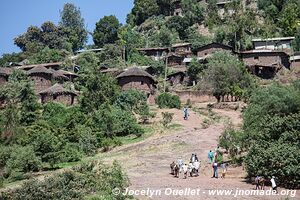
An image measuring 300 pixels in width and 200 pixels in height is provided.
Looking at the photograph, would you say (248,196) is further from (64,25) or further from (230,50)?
(64,25)

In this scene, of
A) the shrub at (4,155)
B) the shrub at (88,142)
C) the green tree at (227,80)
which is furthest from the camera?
the green tree at (227,80)

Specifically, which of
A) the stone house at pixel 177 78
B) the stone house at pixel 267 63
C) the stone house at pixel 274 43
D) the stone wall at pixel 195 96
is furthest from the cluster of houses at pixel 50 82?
the stone house at pixel 274 43

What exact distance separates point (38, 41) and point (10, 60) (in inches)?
326

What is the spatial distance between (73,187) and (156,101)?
26.8m

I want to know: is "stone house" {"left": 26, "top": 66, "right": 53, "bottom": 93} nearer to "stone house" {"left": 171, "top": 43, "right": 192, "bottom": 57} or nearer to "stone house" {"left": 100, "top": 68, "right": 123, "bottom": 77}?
"stone house" {"left": 100, "top": 68, "right": 123, "bottom": 77}

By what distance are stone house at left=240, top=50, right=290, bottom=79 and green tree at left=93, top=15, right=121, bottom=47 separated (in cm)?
2507

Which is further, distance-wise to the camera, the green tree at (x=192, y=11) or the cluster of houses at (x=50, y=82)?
the green tree at (x=192, y=11)

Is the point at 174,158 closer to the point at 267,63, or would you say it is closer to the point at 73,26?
the point at 267,63

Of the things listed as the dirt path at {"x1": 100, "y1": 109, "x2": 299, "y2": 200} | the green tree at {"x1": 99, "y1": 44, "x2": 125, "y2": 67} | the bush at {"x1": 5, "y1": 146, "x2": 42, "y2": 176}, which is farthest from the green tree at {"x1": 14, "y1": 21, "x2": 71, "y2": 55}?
the bush at {"x1": 5, "y1": 146, "x2": 42, "y2": 176}

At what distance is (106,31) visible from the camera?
2854 inches

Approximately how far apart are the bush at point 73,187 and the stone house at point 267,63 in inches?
1314

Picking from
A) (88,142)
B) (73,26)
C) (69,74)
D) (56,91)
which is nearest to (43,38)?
(73,26)

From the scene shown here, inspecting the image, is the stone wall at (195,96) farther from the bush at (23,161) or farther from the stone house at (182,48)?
the bush at (23,161)

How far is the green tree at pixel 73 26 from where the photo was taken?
3071 inches
